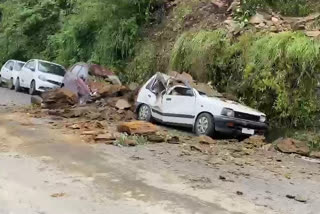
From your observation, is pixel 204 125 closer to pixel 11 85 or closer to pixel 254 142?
pixel 254 142

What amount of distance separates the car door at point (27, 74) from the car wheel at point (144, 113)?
30.2 feet

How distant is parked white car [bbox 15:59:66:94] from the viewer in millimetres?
22766

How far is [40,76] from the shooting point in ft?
75.5

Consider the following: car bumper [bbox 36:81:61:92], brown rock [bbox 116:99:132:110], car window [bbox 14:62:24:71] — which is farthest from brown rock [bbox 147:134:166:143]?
car window [bbox 14:62:24:71]

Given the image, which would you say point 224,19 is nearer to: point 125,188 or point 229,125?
point 229,125

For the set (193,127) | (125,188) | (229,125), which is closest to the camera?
(125,188)

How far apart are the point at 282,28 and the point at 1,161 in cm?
1052

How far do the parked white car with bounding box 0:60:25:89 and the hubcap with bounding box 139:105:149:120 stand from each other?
39.7ft

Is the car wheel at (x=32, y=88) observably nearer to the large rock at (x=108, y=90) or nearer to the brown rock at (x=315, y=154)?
the large rock at (x=108, y=90)

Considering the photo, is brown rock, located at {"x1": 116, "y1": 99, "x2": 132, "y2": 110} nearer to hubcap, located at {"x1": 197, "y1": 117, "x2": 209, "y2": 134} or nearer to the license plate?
hubcap, located at {"x1": 197, "y1": 117, "x2": 209, "y2": 134}

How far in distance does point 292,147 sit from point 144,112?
4784 millimetres

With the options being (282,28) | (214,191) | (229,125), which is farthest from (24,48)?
(214,191)

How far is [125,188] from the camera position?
310 inches

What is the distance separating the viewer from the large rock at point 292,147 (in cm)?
1214
